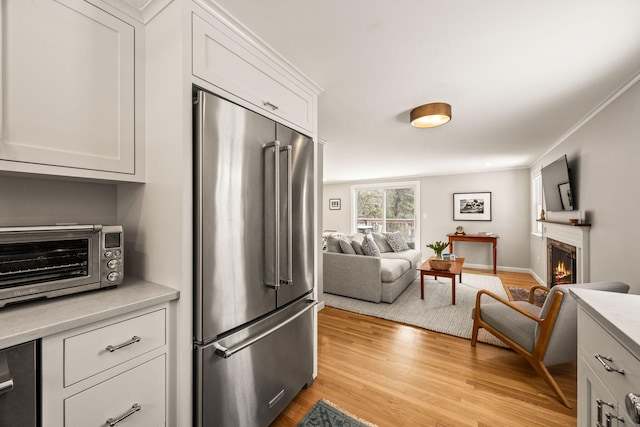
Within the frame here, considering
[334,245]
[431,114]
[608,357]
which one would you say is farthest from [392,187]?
[608,357]

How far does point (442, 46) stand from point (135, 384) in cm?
235

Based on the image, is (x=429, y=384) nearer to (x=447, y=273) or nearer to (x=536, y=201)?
(x=447, y=273)

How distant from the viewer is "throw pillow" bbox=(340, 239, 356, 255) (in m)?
3.97

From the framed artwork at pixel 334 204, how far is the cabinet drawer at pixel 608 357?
690 centimetres

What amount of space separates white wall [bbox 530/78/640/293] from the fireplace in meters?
0.51

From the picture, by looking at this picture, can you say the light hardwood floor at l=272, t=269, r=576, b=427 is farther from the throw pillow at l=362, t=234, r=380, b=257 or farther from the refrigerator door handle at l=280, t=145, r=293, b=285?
the throw pillow at l=362, t=234, r=380, b=257

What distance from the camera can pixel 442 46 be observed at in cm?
157

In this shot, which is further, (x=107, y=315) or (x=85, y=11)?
(x=85, y=11)

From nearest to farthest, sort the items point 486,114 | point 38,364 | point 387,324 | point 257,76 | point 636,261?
point 38,364, point 257,76, point 636,261, point 486,114, point 387,324

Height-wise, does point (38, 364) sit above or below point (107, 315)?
below

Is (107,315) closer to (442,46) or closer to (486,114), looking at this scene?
(442,46)

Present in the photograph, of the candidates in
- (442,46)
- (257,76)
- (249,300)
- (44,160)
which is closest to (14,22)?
(44,160)

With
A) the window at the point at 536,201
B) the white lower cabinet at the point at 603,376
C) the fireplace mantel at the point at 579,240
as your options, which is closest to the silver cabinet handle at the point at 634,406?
the white lower cabinet at the point at 603,376

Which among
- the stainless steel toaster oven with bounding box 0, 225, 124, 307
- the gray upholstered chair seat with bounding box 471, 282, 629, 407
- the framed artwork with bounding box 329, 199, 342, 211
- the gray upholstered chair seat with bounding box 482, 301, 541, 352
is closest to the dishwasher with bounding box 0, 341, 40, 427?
the stainless steel toaster oven with bounding box 0, 225, 124, 307
